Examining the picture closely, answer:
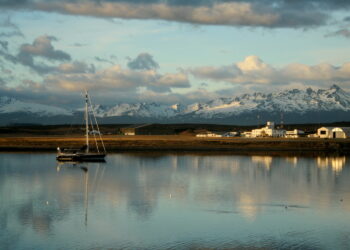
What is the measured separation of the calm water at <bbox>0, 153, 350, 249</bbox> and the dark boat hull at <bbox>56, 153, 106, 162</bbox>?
11071 mm

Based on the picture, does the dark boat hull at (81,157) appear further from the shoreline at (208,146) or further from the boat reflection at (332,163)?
the boat reflection at (332,163)

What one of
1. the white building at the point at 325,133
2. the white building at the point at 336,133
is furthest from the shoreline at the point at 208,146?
the white building at the point at 325,133

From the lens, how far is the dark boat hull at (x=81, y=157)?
87562 mm

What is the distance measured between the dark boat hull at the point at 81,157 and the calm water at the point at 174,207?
11.1 m

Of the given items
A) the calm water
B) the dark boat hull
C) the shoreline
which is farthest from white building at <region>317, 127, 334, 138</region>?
the dark boat hull

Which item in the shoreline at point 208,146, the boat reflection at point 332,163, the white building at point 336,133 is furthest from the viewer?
the white building at point 336,133

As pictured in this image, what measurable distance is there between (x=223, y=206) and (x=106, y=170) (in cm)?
3123

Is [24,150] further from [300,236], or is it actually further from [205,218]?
[300,236]

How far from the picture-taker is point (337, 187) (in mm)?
57156

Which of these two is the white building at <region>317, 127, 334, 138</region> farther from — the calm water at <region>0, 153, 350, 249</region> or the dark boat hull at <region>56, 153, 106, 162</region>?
the dark boat hull at <region>56, 153, 106, 162</region>

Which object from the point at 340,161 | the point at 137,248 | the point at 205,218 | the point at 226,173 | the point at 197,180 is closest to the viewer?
the point at 137,248

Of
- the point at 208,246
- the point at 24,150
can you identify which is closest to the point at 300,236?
the point at 208,246

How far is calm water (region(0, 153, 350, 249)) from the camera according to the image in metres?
34.1

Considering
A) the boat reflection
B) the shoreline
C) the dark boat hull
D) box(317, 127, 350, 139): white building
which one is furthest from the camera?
box(317, 127, 350, 139): white building
